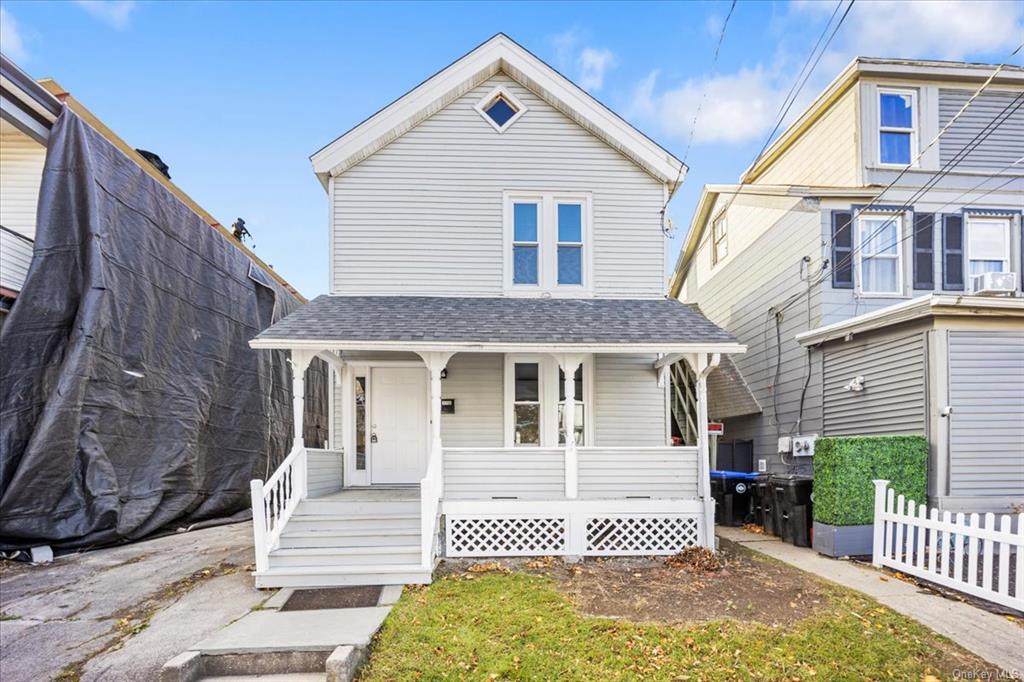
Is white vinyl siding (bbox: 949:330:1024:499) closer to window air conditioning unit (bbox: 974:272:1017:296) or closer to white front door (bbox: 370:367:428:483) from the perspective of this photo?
window air conditioning unit (bbox: 974:272:1017:296)

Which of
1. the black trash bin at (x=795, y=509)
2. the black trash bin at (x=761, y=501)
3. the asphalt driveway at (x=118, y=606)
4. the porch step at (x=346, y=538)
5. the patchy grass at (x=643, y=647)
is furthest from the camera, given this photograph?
the black trash bin at (x=761, y=501)

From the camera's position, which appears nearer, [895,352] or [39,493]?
[39,493]

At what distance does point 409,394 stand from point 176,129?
13.6 m

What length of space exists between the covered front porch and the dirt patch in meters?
0.41

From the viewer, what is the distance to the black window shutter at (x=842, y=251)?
409 inches

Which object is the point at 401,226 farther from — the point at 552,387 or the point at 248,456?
the point at 248,456

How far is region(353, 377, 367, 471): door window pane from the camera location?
29.5 feet

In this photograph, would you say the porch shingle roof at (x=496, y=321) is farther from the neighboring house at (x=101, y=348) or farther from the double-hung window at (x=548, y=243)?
the neighboring house at (x=101, y=348)

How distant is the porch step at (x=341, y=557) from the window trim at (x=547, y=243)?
4.49 metres

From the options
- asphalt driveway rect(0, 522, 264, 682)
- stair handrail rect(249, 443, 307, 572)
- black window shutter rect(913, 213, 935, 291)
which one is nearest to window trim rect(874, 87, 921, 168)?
Answer: black window shutter rect(913, 213, 935, 291)

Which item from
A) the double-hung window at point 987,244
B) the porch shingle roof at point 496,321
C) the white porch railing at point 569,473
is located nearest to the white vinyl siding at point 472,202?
the porch shingle roof at point 496,321

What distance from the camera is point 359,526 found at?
23.0 ft

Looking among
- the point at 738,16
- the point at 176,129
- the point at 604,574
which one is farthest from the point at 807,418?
the point at 176,129

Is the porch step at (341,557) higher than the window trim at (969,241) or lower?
lower
